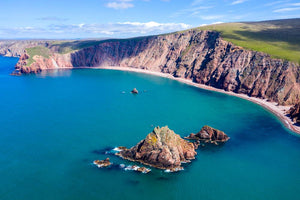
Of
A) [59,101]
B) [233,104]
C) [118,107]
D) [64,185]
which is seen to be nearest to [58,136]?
[64,185]

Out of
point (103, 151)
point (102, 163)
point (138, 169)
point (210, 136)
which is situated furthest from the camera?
point (210, 136)

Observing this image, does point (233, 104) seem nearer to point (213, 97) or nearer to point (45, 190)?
point (213, 97)

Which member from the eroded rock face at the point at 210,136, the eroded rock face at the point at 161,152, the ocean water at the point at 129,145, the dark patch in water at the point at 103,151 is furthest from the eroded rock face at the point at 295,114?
the dark patch in water at the point at 103,151

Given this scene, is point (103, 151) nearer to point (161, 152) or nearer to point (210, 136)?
point (161, 152)

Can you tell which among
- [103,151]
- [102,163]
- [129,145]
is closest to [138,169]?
[102,163]

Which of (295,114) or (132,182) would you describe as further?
(295,114)

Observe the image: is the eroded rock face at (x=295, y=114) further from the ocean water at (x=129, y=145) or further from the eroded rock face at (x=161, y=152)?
the eroded rock face at (x=161, y=152)
